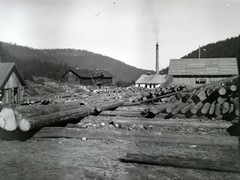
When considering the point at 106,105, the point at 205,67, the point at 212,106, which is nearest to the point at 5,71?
the point at 106,105

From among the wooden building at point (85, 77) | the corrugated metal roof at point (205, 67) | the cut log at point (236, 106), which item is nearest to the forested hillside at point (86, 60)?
the wooden building at point (85, 77)

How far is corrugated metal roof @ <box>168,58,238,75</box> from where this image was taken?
34.5 meters

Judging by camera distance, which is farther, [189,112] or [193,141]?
[189,112]

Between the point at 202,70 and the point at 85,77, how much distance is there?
34380 millimetres

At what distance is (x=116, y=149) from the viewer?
17.5ft

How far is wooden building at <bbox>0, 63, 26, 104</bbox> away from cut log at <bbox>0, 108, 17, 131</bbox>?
49.9 ft

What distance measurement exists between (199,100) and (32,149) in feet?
22.1

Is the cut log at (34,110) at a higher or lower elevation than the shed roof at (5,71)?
lower

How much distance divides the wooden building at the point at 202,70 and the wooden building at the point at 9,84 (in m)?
22.6

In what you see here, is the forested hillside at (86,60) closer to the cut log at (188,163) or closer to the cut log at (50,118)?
the cut log at (50,118)

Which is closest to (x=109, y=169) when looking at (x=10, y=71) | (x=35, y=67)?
(x=10, y=71)

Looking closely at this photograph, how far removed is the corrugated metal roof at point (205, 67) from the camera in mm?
34531

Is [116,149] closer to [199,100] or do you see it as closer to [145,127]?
[145,127]

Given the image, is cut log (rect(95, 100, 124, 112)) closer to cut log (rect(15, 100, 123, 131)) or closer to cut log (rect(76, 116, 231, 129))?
cut log (rect(15, 100, 123, 131))
